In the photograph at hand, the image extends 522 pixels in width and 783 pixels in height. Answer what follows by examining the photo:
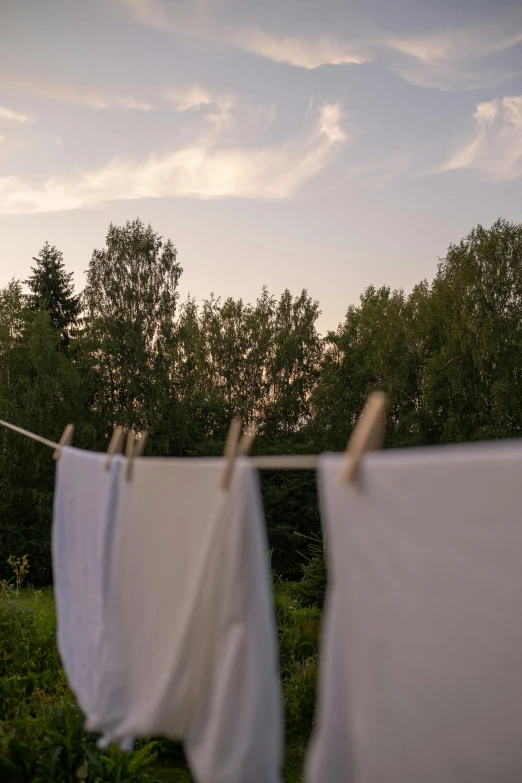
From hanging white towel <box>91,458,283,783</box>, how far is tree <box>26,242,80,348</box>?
1036 inches

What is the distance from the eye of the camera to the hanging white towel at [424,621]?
1.28 metres

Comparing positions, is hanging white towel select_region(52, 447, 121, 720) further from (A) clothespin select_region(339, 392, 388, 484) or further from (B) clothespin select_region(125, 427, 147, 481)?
(A) clothespin select_region(339, 392, 388, 484)

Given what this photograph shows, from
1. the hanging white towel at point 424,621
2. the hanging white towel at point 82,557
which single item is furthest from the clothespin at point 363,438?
the hanging white towel at point 82,557

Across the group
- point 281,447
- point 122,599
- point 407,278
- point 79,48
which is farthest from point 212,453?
point 122,599

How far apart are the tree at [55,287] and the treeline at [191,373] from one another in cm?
23

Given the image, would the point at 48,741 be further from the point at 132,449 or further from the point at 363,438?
the point at 363,438

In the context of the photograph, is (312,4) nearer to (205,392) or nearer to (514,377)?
(205,392)

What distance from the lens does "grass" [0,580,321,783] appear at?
15.4ft

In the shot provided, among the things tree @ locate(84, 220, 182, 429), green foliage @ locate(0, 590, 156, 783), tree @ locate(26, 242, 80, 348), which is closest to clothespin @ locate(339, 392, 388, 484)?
green foliage @ locate(0, 590, 156, 783)

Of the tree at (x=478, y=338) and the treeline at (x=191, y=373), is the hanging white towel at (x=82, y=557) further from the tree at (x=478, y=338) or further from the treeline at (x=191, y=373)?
the tree at (x=478, y=338)

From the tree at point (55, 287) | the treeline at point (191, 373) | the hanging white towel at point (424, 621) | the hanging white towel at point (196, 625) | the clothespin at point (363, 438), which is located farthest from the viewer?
the tree at point (55, 287)

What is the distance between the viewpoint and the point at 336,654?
5.02 feet

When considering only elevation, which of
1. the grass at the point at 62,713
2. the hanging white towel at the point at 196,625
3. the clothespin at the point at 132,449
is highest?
the clothespin at the point at 132,449

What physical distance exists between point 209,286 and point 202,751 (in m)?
29.1
